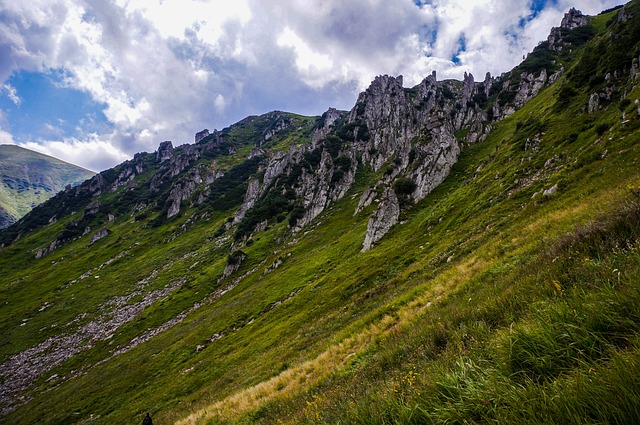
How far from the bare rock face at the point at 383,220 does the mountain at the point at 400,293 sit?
41cm

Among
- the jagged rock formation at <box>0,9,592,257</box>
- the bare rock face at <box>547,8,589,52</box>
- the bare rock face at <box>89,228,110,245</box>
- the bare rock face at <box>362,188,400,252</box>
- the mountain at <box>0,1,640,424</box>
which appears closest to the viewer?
the mountain at <box>0,1,640,424</box>

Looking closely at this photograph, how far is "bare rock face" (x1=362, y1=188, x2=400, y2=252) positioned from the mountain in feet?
1.33

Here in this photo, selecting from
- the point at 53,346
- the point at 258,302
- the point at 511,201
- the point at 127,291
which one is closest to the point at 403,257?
the point at 511,201

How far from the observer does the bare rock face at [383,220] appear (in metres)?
45.6

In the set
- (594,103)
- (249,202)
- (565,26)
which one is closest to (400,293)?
(594,103)

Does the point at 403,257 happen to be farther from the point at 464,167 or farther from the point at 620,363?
the point at 464,167

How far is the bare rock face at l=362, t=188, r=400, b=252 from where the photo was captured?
4562 centimetres

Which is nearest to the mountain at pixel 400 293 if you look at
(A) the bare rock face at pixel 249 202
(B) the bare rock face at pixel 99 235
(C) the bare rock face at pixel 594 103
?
(C) the bare rock face at pixel 594 103

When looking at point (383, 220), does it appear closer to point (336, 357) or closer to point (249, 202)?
point (336, 357)

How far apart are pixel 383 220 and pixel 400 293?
2947cm

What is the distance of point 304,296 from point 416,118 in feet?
422

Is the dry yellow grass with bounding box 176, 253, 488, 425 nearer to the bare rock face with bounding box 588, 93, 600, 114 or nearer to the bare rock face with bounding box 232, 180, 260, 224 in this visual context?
the bare rock face with bounding box 588, 93, 600, 114

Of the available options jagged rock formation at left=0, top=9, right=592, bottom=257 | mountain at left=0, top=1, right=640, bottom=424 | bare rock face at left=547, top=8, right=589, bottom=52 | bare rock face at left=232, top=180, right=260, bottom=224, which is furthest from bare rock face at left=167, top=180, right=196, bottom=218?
bare rock face at left=547, top=8, right=589, bottom=52

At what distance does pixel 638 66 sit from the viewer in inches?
1384
